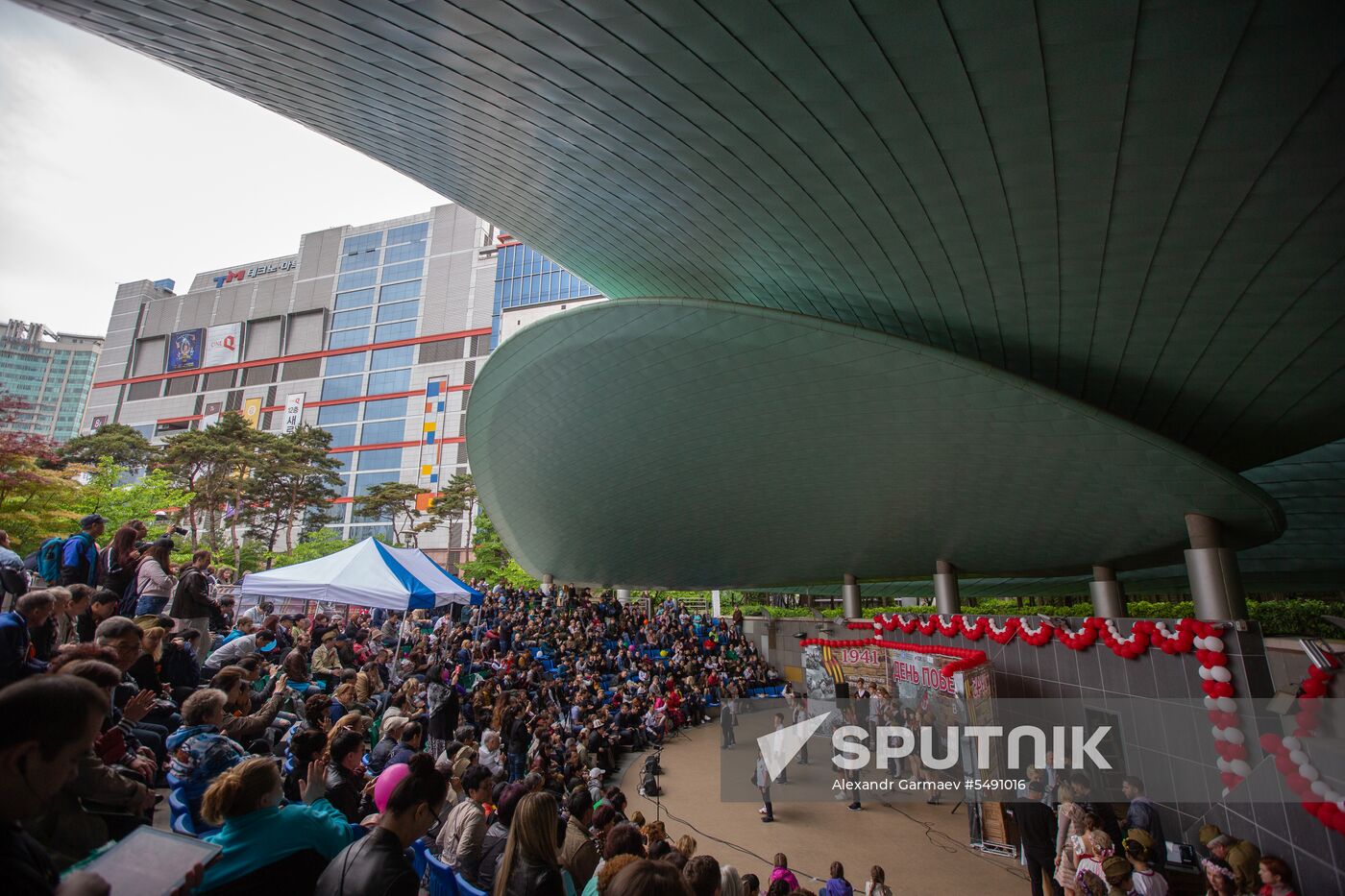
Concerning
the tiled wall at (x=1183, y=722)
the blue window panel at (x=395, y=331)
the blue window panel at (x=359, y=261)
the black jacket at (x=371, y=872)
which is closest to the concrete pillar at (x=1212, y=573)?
the tiled wall at (x=1183, y=722)

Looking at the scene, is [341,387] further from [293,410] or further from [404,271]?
[404,271]

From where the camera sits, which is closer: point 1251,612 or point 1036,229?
point 1036,229

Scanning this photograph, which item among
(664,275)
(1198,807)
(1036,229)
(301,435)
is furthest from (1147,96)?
(301,435)

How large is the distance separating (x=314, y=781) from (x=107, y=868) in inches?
97.7

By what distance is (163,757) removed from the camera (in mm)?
4738

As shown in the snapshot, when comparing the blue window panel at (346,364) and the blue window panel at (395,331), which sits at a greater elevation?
the blue window panel at (395,331)

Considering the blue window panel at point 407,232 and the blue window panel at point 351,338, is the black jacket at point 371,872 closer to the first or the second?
the blue window panel at point 351,338

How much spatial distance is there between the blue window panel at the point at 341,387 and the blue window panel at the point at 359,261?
15.0m

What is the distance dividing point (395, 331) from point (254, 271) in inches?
1080

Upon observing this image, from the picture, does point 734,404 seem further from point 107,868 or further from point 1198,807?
point 107,868

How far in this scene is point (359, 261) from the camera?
8038 cm

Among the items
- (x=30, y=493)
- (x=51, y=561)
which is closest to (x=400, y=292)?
(x=30, y=493)

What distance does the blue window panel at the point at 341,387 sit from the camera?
7512 centimetres

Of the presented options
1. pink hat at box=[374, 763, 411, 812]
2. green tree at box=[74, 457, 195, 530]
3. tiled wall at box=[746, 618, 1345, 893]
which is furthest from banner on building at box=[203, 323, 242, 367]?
pink hat at box=[374, 763, 411, 812]
